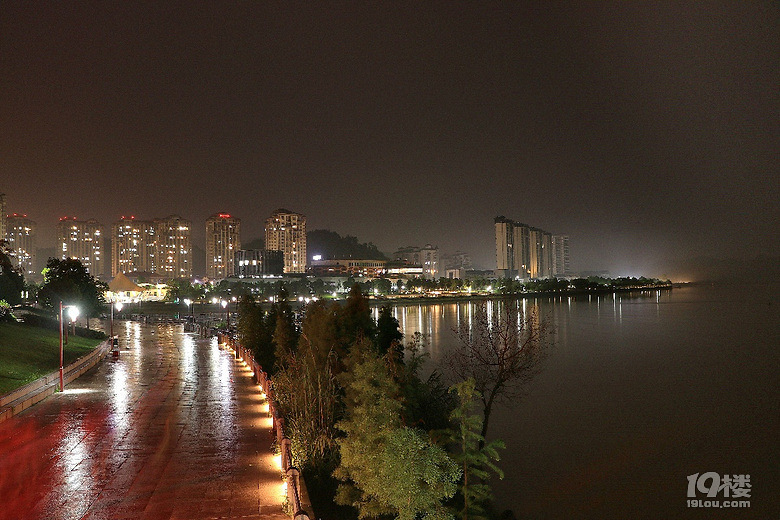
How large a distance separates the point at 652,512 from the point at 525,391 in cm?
1204

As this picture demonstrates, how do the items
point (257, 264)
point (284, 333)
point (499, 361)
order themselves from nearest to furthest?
point (499, 361) < point (284, 333) < point (257, 264)

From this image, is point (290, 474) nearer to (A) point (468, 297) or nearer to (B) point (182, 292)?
(B) point (182, 292)

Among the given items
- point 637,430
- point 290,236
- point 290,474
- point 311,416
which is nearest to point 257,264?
point 290,236

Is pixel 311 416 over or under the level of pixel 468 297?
under

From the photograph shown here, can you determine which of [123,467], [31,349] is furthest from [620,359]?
[123,467]

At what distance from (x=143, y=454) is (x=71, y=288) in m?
28.0

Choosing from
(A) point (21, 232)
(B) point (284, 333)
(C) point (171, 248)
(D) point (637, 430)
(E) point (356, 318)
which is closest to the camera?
(E) point (356, 318)

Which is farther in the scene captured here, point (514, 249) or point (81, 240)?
point (514, 249)

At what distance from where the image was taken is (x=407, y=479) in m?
6.32

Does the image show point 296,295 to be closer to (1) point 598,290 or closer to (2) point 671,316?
(2) point 671,316

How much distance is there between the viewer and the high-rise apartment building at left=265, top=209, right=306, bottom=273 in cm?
16025

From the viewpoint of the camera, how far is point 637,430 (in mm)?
21422

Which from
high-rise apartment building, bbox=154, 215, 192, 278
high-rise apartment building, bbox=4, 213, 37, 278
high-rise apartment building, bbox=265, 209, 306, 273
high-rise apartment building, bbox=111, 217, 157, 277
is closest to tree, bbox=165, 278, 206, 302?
high-rise apartment building, bbox=265, 209, 306, 273

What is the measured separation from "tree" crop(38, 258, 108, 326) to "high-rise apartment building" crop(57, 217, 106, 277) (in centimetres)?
14280
